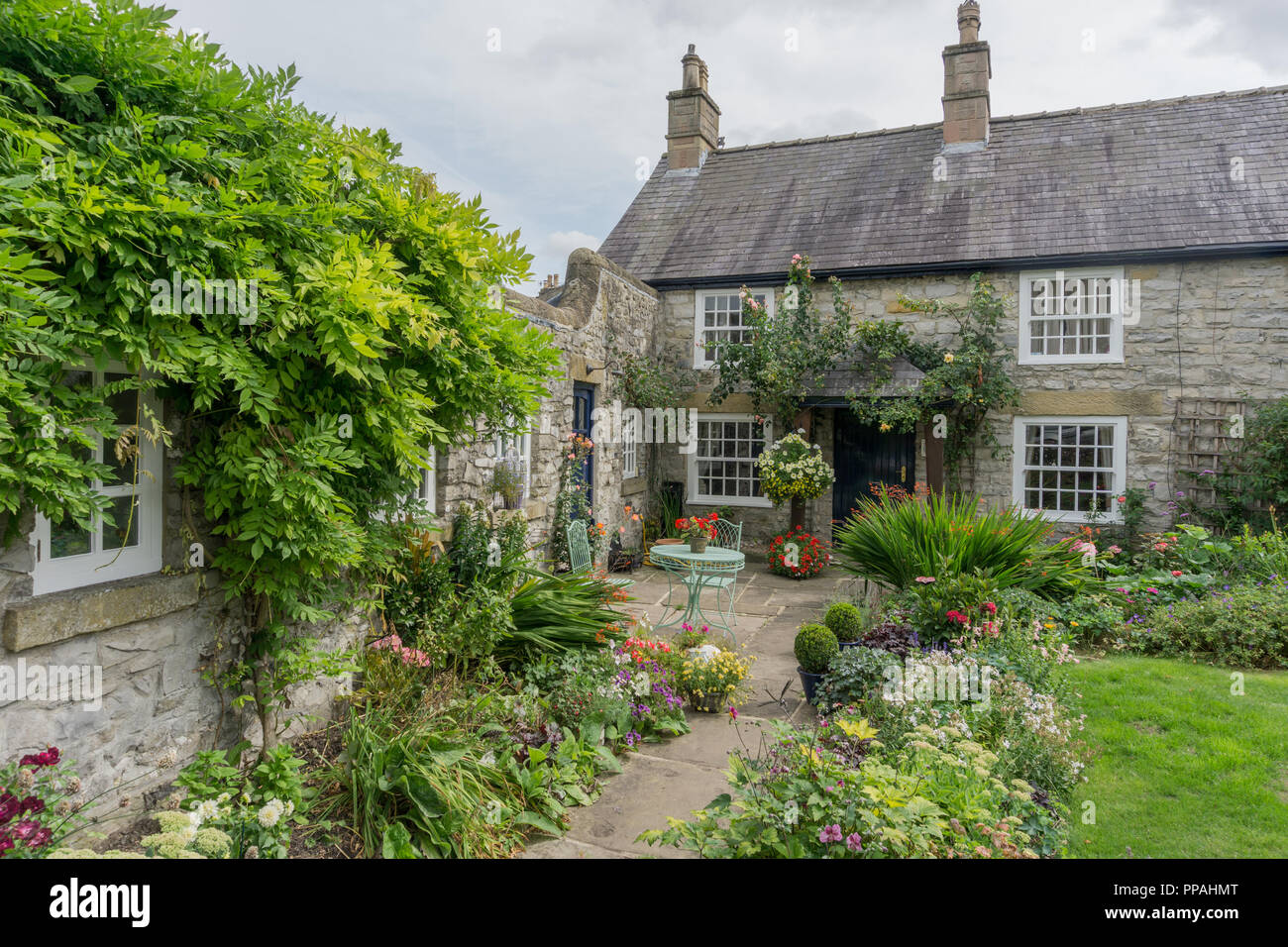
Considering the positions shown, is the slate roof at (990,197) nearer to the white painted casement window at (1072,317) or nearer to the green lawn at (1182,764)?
the white painted casement window at (1072,317)

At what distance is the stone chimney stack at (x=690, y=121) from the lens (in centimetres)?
1423

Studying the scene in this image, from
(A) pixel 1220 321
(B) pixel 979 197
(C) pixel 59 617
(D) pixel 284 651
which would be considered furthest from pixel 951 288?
(C) pixel 59 617

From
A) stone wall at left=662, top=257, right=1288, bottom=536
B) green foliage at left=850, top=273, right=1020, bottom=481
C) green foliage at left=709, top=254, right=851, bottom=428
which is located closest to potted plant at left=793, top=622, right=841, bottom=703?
green foliage at left=850, top=273, right=1020, bottom=481

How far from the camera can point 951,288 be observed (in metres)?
11.4

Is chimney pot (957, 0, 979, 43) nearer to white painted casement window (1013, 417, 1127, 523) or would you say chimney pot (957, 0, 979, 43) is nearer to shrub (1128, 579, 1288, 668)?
white painted casement window (1013, 417, 1127, 523)

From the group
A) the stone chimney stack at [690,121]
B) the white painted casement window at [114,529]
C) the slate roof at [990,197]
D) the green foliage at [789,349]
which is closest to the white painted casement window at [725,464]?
the green foliage at [789,349]

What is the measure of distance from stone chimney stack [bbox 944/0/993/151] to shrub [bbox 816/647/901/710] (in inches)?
412

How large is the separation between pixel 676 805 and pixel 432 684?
1.71 m

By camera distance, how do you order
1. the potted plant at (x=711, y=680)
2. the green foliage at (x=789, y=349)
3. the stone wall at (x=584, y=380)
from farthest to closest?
the green foliage at (x=789, y=349) → the stone wall at (x=584, y=380) → the potted plant at (x=711, y=680)

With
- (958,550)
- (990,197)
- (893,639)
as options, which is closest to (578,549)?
(893,639)

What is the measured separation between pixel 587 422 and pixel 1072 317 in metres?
6.94

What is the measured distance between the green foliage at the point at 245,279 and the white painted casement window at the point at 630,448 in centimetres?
653
